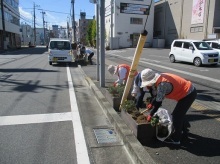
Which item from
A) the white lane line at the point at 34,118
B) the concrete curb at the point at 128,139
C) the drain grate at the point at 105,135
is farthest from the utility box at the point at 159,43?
the drain grate at the point at 105,135

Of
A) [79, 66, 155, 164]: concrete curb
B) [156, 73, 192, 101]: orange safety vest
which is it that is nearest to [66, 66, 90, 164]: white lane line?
[79, 66, 155, 164]: concrete curb

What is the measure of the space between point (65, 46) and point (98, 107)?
12.0 m

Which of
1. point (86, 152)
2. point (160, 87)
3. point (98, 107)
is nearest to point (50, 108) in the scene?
point (98, 107)

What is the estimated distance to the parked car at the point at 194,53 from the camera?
14914 mm

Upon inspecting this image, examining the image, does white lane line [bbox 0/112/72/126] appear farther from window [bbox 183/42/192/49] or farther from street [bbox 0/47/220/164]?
window [bbox 183/42/192/49]

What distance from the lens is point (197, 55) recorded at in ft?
50.4

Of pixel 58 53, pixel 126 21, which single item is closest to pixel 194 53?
pixel 58 53

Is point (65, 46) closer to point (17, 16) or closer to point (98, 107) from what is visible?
point (98, 107)

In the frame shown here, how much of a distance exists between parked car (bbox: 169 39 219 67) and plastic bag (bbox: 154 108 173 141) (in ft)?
40.1

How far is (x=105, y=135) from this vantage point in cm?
441

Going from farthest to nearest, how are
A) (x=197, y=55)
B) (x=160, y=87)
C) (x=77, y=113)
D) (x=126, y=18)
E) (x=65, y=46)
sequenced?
(x=126, y=18), (x=65, y=46), (x=197, y=55), (x=77, y=113), (x=160, y=87)

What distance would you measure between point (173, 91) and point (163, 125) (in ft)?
2.04

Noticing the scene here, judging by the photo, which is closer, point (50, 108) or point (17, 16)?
point (50, 108)

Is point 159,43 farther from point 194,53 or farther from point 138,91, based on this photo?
point 138,91
